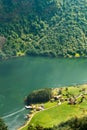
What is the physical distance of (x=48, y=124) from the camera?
121938 mm

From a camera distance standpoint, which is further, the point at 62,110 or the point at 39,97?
the point at 39,97

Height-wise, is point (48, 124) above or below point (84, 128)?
below

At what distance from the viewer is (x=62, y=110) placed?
136125 millimetres

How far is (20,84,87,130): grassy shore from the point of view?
414 feet

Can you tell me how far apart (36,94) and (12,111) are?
575 inches

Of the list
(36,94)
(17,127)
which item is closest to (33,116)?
(17,127)

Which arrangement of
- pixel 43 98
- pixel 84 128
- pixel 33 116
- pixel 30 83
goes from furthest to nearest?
pixel 30 83 < pixel 43 98 < pixel 33 116 < pixel 84 128

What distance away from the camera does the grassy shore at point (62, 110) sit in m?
126

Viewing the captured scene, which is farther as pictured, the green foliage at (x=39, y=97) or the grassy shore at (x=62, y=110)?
the green foliage at (x=39, y=97)

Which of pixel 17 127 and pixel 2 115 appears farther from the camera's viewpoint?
pixel 2 115

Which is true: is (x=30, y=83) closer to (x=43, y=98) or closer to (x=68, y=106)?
(x=43, y=98)

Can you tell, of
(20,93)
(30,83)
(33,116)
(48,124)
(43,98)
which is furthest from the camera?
(30,83)

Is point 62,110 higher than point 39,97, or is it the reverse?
point 62,110

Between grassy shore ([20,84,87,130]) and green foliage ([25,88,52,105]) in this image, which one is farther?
green foliage ([25,88,52,105])
